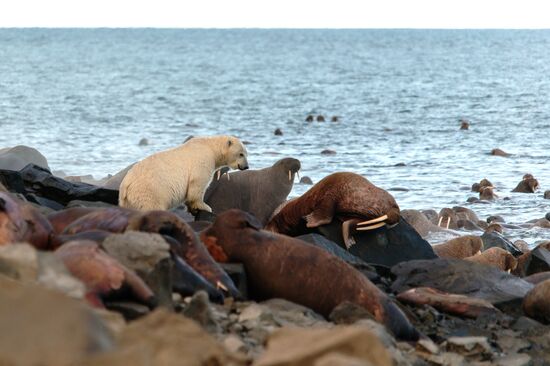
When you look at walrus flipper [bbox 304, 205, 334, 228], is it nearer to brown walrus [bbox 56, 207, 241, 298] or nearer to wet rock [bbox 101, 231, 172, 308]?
brown walrus [bbox 56, 207, 241, 298]

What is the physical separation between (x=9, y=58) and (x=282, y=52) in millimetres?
31142

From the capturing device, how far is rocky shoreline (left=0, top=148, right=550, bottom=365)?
298 centimetres

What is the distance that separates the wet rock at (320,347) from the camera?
3.32 metres

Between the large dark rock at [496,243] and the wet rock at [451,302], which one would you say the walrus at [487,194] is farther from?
the wet rock at [451,302]

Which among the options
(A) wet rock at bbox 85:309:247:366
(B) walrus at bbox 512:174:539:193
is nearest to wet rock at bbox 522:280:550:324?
(A) wet rock at bbox 85:309:247:366

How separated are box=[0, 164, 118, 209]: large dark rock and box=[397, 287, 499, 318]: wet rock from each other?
4213mm

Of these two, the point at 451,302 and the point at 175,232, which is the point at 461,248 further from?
the point at 175,232

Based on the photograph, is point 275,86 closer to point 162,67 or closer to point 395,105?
point 395,105

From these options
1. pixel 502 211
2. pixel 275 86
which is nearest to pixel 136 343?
pixel 502 211

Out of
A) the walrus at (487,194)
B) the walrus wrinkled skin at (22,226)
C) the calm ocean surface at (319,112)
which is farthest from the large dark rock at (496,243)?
the walrus wrinkled skin at (22,226)

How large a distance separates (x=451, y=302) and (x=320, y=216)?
2.64 metres

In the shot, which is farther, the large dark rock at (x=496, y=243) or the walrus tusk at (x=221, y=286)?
the large dark rock at (x=496, y=243)

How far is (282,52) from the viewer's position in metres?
114

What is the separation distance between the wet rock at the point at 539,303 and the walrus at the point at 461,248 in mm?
3637
